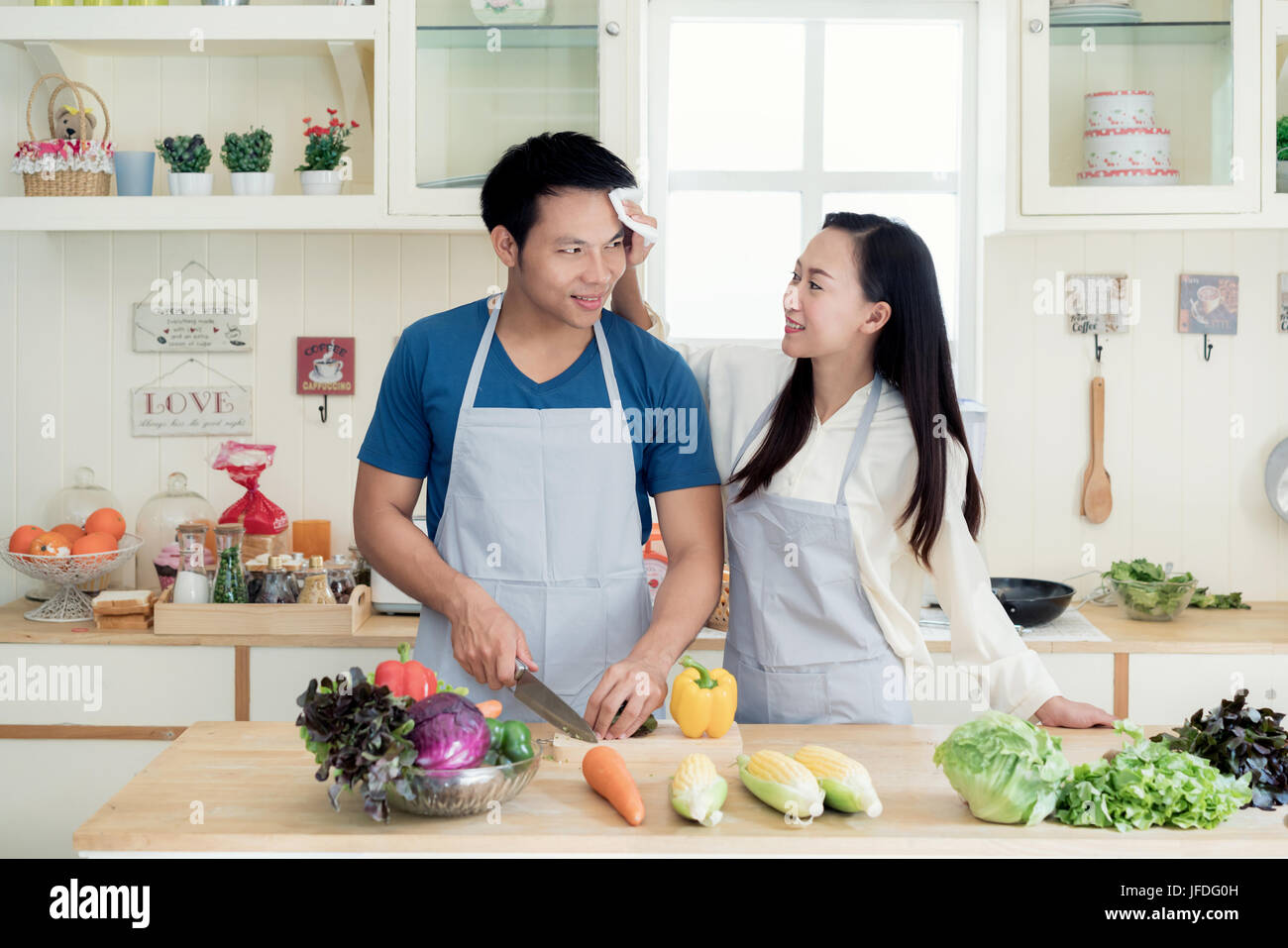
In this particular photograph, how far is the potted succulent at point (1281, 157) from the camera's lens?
282 centimetres

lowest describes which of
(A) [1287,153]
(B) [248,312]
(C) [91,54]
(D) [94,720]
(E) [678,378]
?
(D) [94,720]

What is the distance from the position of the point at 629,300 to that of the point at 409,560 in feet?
1.97

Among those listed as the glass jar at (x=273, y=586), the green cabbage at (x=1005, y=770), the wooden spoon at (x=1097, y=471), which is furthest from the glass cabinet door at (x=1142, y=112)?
the glass jar at (x=273, y=586)

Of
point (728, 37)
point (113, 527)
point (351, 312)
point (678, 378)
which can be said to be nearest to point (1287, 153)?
point (728, 37)

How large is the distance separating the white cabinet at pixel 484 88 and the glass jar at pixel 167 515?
91 cm

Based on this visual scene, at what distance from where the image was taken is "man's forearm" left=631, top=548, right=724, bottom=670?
1755mm

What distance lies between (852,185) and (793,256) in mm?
236

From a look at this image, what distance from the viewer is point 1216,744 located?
142cm

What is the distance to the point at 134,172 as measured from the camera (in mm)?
2883

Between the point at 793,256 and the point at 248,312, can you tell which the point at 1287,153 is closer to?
the point at 793,256

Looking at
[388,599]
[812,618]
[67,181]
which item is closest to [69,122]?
[67,181]

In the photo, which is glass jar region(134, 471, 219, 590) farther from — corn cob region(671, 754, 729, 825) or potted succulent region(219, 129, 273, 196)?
corn cob region(671, 754, 729, 825)
